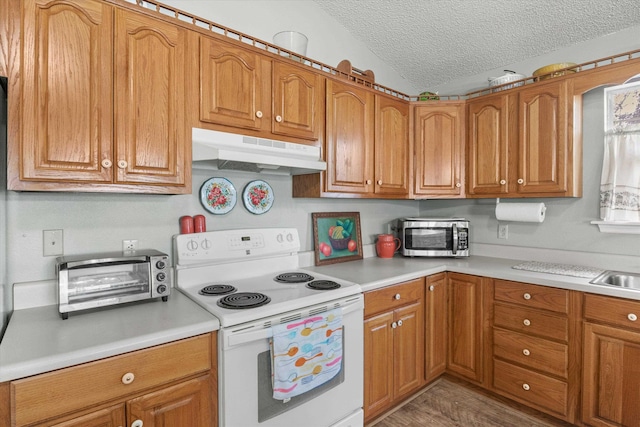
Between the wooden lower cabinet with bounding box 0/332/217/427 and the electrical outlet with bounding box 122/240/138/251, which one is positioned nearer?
the wooden lower cabinet with bounding box 0/332/217/427

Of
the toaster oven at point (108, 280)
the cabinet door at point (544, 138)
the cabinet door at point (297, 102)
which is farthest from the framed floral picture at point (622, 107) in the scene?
the toaster oven at point (108, 280)

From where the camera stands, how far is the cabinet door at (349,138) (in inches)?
83.7

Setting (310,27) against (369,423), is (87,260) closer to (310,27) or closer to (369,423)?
(369,423)

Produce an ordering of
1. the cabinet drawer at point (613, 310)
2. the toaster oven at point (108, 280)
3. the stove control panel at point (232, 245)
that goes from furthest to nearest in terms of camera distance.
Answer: the stove control panel at point (232, 245) < the cabinet drawer at point (613, 310) < the toaster oven at point (108, 280)

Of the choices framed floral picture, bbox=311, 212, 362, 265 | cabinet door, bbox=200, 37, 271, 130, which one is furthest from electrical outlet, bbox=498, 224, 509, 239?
cabinet door, bbox=200, 37, 271, 130

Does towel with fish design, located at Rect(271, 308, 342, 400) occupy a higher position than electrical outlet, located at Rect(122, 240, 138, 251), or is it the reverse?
electrical outlet, located at Rect(122, 240, 138, 251)

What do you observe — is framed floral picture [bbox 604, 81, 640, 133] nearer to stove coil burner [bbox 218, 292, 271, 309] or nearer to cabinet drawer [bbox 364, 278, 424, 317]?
cabinet drawer [bbox 364, 278, 424, 317]

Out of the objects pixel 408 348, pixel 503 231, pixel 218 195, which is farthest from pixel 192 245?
pixel 503 231

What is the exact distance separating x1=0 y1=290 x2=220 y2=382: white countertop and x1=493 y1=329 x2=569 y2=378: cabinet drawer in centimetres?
190

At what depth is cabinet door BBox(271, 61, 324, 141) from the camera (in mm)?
1868

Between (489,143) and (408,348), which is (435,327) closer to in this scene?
(408,348)

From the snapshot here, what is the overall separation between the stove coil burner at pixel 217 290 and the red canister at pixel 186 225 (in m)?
0.33

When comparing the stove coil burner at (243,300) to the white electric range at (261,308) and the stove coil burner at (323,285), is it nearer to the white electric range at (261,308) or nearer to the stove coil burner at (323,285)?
the white electric range at (261,308)

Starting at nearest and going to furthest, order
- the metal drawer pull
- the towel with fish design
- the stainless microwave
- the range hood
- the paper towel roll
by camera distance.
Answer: the metal drawer pull, the towel with fish design, the range hood, the paper towel roll, the stainless microwave
